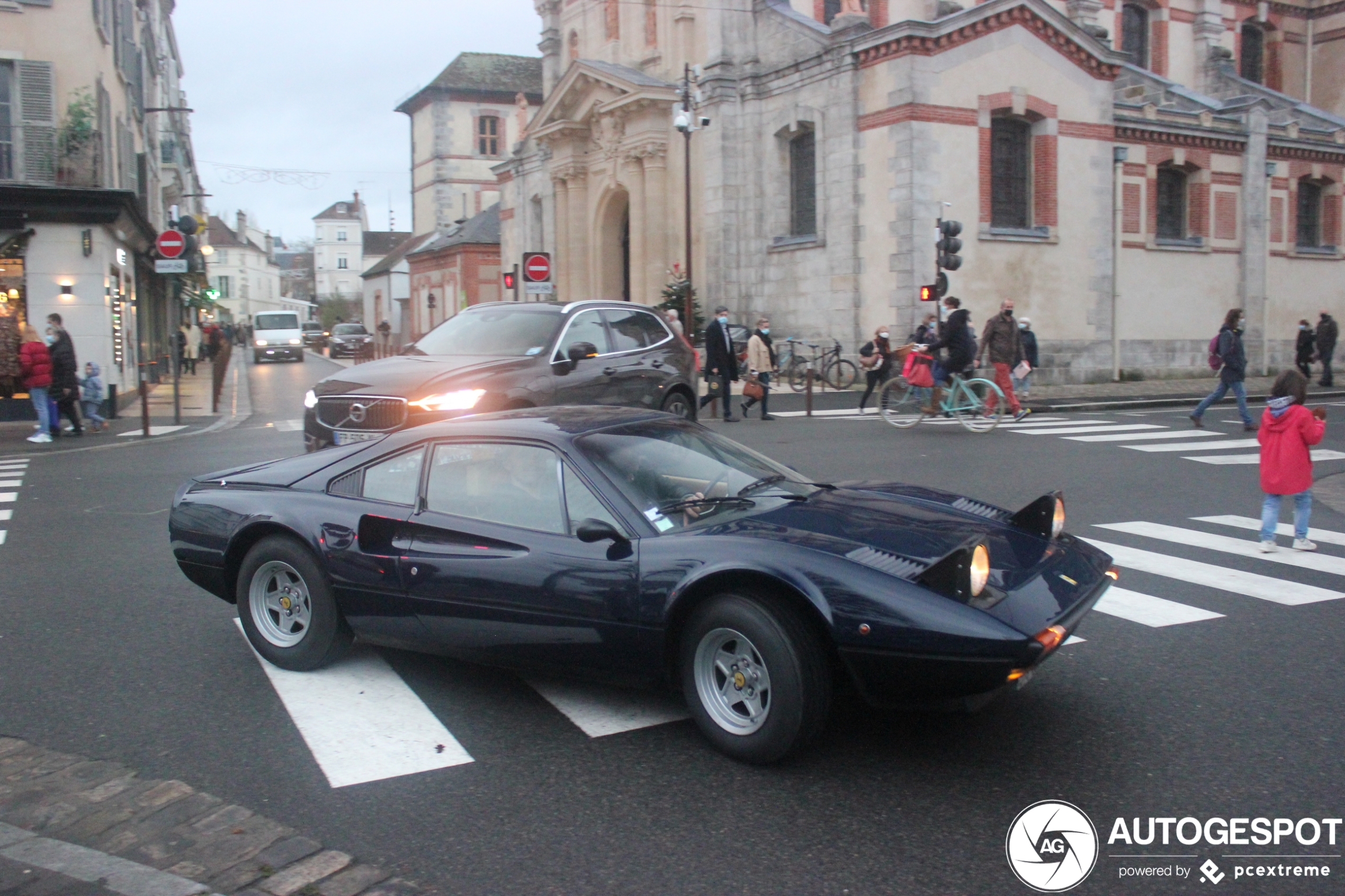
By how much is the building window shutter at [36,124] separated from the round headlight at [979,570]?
21.6 m

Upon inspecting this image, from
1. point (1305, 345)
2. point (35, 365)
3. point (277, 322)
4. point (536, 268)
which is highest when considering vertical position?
point (277, 322)

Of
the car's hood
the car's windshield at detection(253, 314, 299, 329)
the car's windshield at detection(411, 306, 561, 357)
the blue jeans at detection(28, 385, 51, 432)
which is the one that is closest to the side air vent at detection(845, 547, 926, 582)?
the car's hood

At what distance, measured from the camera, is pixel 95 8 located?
22.2 metres

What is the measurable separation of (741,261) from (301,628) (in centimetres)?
2807

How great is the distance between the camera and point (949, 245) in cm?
2173

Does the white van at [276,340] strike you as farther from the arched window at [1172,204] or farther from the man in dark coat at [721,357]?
the man in dark coat at [721,357]

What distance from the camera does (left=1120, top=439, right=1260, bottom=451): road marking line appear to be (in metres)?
14.7

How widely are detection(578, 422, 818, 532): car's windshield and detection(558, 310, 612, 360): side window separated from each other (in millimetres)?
5966

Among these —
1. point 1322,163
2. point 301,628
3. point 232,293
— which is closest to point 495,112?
point 232,293

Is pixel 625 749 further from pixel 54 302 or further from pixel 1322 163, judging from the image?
pixel 1322 163

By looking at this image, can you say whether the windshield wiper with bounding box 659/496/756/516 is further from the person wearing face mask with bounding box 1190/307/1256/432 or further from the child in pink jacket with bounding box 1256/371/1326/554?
the person wearing face mask with bounding box 1190/307/1256/432

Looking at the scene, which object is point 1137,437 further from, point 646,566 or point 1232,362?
point 646,566

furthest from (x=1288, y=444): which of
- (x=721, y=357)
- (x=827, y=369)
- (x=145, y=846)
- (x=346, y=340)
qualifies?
(x=346, y=340)

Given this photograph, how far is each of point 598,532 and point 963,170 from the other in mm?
24875
